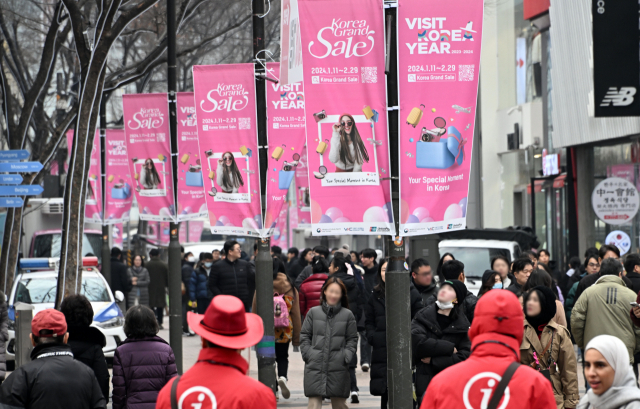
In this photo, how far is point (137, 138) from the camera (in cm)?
1633

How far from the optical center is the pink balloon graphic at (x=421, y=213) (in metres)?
7.62

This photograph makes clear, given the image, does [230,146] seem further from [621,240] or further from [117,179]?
[117,179]

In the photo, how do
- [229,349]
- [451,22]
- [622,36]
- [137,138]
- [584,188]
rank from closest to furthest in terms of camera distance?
1. [229,349]
2. [451,22]
3. [137,138]
4. [622,36]
5. [584,188]

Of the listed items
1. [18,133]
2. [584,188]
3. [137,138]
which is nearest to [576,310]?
[137,138]

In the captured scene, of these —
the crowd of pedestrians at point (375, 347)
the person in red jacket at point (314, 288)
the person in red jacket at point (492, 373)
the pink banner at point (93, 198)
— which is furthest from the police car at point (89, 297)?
the person in red jacket at point (492, 373)

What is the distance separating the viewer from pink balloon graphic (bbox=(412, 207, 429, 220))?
7.62 meters

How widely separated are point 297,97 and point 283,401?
3.91m

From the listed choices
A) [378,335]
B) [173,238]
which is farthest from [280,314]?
[173,238]

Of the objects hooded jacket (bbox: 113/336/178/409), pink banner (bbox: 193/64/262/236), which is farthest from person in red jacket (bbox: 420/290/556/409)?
pink banner (bbox: 193/64/262/236)

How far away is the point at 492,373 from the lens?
4.13 metres

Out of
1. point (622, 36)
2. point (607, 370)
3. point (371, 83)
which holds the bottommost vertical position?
point (607, 370)

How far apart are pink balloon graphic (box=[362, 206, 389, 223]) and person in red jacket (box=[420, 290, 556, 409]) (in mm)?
3319

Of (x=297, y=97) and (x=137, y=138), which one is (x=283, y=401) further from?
(x=137, y=138)

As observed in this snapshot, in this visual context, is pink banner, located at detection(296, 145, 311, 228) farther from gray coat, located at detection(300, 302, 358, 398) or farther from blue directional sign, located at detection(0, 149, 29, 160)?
gray coat, located at detection(300, 302, 358, 398)
